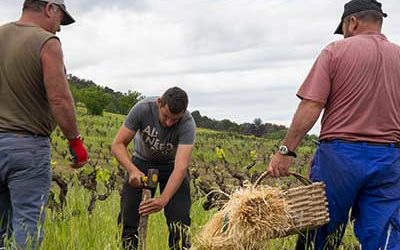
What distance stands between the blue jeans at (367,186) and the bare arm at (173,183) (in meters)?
1.42

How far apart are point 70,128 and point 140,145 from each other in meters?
1.96

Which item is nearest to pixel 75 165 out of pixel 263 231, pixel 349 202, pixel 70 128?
pixel 70 128

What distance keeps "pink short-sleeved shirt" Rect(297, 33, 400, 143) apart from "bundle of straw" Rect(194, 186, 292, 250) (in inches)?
29.9

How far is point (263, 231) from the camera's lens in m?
5.38

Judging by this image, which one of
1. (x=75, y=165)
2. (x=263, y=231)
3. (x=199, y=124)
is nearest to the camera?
(x=263, y=231)

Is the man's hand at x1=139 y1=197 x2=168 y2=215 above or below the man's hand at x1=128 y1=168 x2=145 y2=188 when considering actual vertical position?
below

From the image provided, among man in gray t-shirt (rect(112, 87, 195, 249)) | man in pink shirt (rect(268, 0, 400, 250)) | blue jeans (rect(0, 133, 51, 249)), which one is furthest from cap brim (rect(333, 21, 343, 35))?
blue jeans (rect(0, 133, 51, 249))

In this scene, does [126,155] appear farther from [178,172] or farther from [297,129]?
[297,129]

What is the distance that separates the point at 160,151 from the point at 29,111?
2.00 m

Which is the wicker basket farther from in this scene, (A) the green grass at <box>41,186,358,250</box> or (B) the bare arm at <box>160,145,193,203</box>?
(B) the bare arm at <box>160,145,193,203</box>

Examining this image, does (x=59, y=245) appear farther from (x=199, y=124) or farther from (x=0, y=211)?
(x=199, y=124)

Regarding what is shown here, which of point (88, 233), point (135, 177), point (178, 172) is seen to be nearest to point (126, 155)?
point (135, 177)

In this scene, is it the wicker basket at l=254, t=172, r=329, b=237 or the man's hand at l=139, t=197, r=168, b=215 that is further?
the man's hand at l=139, t=197, r=168, b=215

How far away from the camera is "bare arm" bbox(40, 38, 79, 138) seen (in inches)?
212
